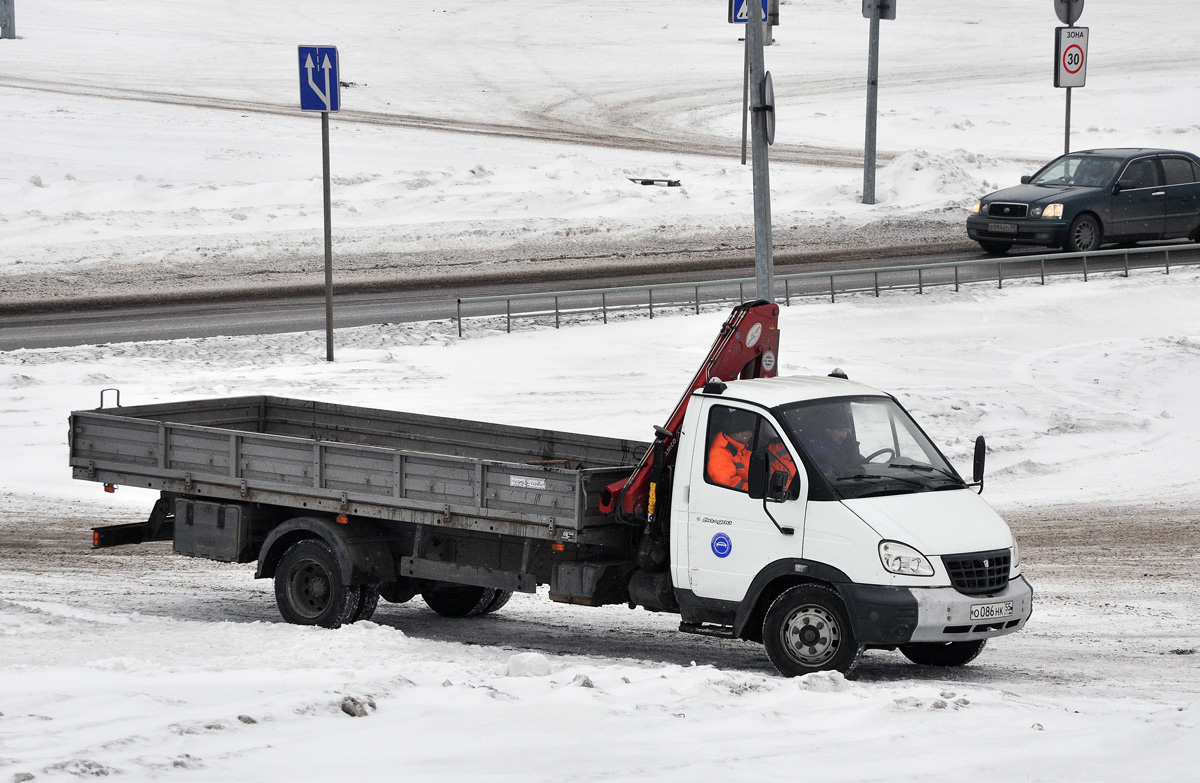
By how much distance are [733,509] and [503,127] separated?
36971 mm

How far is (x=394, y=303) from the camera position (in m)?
23.8

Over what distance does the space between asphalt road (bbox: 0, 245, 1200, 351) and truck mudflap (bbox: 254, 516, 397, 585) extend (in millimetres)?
10786

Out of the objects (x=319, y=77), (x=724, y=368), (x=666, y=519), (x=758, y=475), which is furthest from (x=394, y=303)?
(x=758, y=475)

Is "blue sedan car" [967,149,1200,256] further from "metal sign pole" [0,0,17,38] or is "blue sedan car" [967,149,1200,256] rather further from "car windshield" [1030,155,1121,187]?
"metal sign pole" [0,0,17,38]

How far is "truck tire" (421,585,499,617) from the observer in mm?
11711

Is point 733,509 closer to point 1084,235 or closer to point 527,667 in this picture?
point 527,667

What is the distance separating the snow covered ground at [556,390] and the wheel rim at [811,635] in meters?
0.43

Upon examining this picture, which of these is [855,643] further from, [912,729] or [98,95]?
[98,95]

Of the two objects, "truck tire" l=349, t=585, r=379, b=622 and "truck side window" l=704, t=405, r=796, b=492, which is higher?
"truck side window" l=704, t=405, r=796, b=492

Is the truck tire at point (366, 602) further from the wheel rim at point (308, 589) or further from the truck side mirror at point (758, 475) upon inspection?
the truck side mirror at point (758, 475)

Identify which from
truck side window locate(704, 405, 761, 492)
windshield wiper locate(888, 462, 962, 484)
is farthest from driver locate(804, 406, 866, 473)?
truck side window locate(704, 405, 761, 492)

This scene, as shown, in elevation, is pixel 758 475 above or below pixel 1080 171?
below

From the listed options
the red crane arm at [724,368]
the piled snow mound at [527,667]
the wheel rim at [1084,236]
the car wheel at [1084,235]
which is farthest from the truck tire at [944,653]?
the wheel rim at [1084,236]

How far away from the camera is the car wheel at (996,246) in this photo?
2570cm
